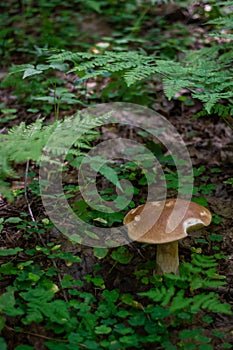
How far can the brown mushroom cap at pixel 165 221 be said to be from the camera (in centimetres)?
262

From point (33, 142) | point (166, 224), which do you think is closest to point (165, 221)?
point (166, 224)

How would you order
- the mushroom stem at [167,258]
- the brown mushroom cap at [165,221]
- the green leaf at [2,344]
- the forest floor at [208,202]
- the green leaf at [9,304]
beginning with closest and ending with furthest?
1. the green leaf at [2,344]
2. the green leaf at [9,304]
3. the brown mushroom cap at [165,221]
4. the mushroom stem at [167,258]
5. the forest floor at [208,202]

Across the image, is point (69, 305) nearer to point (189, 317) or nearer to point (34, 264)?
point (34, 264)

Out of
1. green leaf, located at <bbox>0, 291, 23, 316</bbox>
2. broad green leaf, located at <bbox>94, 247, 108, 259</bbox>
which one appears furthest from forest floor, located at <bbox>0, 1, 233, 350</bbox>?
green leaf, located at <bbox>0, 291, 23, 316</bbox>

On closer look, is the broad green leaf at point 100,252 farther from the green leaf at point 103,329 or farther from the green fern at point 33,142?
the green fern at point 33,142

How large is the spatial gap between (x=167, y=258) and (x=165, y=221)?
349mm

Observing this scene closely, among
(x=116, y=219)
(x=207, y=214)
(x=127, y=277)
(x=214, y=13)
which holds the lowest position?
(x=127, y=277)

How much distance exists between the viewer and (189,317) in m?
2.54

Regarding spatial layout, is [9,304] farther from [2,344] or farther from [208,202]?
[208,202]

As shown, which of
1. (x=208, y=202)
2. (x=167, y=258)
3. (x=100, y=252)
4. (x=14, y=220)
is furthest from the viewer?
(x=208, y=202)

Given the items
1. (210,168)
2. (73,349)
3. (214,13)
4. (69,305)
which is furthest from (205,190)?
(214,13)

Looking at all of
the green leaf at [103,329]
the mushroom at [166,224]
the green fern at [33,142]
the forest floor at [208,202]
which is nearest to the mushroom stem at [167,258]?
the mushroom at [166,224]

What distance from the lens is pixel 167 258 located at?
9.45ft

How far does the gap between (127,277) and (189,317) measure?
0.59 meters
